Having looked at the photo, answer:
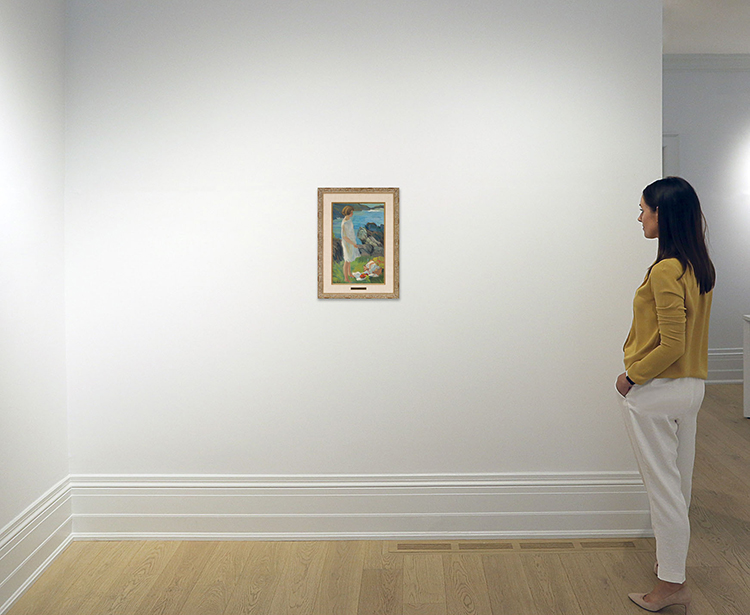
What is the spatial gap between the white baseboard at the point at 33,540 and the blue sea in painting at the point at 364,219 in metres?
1.80

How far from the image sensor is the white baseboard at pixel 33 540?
95.9 inches

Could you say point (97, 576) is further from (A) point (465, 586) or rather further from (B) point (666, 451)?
(B) point (666, 451)

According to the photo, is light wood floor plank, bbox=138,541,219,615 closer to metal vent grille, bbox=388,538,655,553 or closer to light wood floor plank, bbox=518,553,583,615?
metal vent grille, bbox=388,538,655,553

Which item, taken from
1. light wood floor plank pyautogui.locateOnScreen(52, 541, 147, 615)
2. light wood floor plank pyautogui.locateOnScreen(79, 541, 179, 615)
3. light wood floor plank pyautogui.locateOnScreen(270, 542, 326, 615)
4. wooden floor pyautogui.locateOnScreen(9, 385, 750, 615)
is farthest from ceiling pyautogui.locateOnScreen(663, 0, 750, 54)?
light wood floor plank pyautogui.locateOnScreen(52, 541, 147, 615)

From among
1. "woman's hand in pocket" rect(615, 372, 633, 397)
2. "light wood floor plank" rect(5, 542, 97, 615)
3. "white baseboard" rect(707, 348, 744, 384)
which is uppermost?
"woman's hand in pocket" rect(615, 372, 633, 397)

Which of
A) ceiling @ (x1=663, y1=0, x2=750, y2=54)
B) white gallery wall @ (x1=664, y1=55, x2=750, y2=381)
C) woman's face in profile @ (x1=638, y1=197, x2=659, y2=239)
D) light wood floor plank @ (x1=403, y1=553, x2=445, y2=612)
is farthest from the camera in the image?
white gallery wall @ (x1=664, y1=55, x2=750, y2=381)

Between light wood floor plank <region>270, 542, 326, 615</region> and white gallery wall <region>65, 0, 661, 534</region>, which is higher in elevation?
white gallery wall <region>65, 0, 661, 534</region>

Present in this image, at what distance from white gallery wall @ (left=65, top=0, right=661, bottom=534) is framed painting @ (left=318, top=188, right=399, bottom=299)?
7 cm

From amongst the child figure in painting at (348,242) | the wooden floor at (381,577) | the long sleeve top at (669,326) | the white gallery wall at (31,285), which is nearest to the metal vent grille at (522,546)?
the wooden floor at (381,577)

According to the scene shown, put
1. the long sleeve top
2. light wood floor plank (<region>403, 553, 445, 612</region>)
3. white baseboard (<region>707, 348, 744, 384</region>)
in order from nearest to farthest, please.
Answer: the long sleeve top, light wood floor plank (<region>403, 553, 445, 612</region>), white baseboard (<region>707, 348, 744, 384</region>)

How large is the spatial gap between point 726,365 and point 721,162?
206cm

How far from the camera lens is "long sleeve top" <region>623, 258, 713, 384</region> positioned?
2.20 meters

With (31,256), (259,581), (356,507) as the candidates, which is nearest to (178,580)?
(259,581)

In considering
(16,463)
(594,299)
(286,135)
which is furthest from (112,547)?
(594,299)
